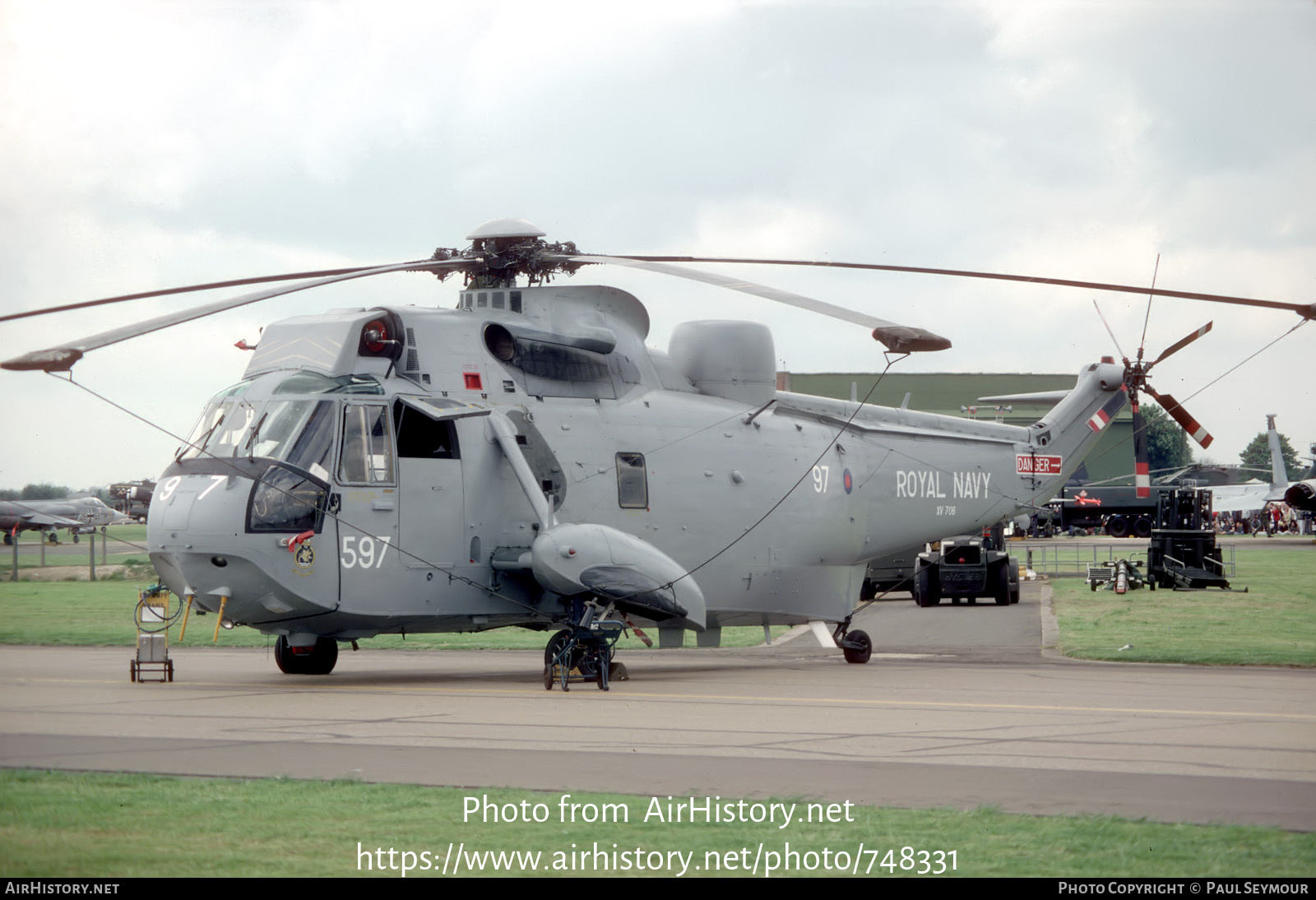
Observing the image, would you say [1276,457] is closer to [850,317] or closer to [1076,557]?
[1076,557]

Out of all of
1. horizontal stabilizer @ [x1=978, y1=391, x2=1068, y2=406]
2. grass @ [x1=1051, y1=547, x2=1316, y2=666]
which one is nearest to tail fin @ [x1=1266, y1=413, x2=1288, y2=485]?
grass @ [x1=1051, y1=547, x2=1316, y2=666]

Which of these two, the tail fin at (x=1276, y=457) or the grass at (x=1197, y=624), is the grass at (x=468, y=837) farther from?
the tail fin at (x=1276, y=457)

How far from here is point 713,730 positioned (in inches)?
464

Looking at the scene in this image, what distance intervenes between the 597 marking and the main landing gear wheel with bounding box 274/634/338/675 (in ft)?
8.13

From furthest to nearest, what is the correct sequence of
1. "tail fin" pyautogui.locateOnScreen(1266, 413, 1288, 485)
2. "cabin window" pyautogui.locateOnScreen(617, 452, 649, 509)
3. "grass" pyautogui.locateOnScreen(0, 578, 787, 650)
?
1. "tail fin" pyautogui.locateOnScreen(1266, 413, 1288, 485)
2. "grass" pyautogui.locateOnScreen(0, 578, 787, 650)
3. "cabin window" pyautogui.locateOnScreen(617, 452, 649, 509)

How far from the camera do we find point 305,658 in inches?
707

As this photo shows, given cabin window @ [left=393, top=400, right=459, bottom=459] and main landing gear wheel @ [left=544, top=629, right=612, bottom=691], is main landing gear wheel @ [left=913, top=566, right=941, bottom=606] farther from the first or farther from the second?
cabin window @ [left=393, top=400, right=459, bottom=459]

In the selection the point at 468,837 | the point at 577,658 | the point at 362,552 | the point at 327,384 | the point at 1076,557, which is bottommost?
the point at 468,837

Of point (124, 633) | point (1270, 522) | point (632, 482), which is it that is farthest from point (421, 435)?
point (1270, 522)

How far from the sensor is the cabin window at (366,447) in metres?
15.8

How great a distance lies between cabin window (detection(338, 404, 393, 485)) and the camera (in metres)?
15.8

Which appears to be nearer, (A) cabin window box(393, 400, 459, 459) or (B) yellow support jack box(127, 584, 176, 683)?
(A) cabin window box(393, 400, 459, 459)

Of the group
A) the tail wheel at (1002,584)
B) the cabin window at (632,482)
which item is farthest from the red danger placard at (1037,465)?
the tail wheel at (1002,584)

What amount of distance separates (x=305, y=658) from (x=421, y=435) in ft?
12.2
